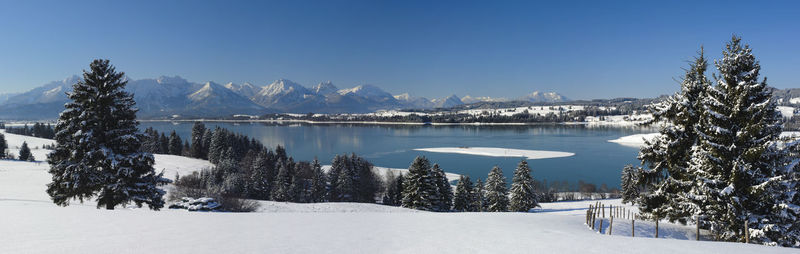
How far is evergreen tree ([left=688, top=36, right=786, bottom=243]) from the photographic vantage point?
1341 centimetres

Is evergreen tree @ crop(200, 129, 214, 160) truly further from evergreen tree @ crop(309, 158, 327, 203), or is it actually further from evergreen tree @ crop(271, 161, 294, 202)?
evergreen tree @ crop(309, 158, 327, 203)

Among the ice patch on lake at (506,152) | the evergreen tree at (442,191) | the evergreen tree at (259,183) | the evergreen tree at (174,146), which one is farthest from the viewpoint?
the ice patch on lake at (506,152)

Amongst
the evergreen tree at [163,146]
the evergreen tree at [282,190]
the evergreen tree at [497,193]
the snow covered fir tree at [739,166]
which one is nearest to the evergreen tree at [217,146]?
the evergreen tree at [163,146]

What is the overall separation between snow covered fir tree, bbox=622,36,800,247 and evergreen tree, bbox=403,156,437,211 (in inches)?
879

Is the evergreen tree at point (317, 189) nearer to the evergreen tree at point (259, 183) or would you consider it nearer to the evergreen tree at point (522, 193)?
the evergreen tree at point (259, 183)

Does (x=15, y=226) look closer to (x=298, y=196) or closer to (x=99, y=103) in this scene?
(x=99, y=103)

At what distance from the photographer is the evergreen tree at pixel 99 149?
55.8 ft

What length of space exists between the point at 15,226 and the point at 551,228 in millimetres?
14652

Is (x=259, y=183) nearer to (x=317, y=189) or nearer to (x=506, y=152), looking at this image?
(x=317, y=189)

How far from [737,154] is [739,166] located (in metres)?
0.96

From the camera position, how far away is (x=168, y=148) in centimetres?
8938

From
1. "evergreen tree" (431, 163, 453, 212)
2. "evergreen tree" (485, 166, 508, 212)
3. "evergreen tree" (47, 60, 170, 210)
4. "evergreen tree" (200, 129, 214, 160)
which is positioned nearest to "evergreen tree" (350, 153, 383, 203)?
"evergreen tree" (431, 163, 453, 212)

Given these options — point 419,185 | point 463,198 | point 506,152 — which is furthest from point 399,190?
point 506,152

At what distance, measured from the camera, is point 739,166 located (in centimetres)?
1348
